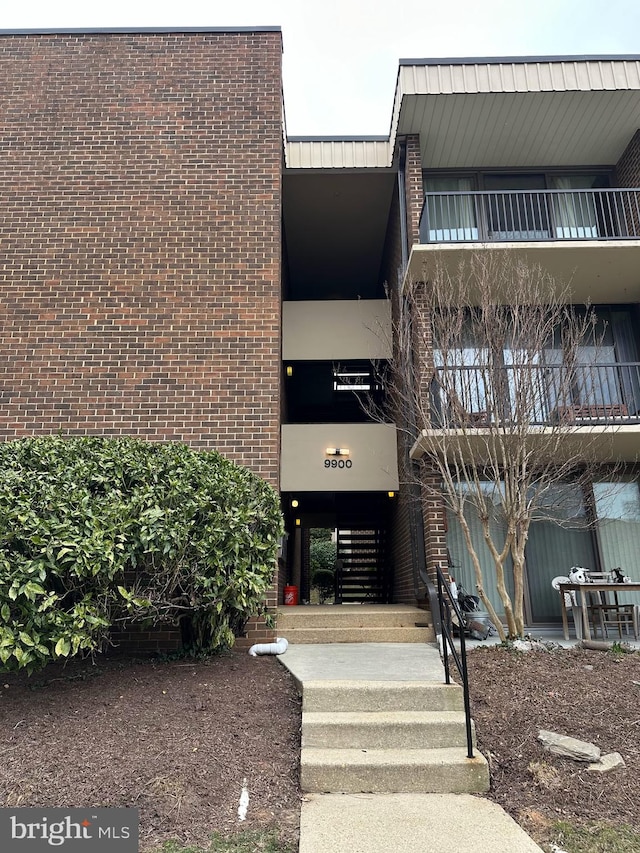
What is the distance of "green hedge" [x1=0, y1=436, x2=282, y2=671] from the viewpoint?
4.17m

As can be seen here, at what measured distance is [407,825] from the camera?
3.11 metres

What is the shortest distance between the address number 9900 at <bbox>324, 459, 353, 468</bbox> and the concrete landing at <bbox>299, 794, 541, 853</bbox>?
6004mm

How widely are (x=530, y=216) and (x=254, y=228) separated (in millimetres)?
4903

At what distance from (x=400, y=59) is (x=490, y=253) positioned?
137 inches

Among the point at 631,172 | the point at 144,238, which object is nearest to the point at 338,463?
the point at 144,238

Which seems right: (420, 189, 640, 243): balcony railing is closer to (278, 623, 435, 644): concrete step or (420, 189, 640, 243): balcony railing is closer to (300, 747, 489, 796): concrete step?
(278, 623, 435, 644): concrete step

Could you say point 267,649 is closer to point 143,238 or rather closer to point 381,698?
point 381,698

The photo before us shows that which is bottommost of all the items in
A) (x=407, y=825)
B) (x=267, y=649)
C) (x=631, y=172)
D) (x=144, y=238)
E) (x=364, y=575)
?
(x=407, y=825)

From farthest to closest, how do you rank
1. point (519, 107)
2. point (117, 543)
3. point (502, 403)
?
point (519, 107), point (502, 403), point (117, 543)

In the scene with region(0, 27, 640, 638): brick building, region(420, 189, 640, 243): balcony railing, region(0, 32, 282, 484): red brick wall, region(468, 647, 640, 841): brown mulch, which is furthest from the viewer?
region(420, 189, 640, 243): balcony railing

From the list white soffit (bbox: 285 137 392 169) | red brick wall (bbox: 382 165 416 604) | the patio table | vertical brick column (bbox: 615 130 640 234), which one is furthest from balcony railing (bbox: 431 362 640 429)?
white soffit (bbox: 285 137 392 169)

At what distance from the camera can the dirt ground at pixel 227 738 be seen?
3244 millimetres

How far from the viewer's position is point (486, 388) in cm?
631

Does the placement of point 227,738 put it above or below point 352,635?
below
